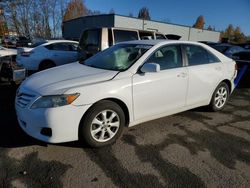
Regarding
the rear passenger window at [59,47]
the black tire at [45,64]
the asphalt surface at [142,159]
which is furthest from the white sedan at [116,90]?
the rear passenger window at [59,47]

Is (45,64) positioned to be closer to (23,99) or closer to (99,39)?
(99,39)

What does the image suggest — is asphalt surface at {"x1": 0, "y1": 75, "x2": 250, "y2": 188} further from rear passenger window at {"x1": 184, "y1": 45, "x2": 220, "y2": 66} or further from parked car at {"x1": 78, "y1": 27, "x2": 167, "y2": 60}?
parked car at {"x1": 78, "y1": 27, "x2": 167, "y2": 60}

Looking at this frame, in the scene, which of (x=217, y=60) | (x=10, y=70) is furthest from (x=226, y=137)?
(x=10, y=70)

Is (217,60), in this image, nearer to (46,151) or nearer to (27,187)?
(46,151)

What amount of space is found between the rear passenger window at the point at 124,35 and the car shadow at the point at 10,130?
353 cm

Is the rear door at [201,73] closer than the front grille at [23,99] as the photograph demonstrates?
No

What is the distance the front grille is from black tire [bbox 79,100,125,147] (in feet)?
2.45

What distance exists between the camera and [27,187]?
2369mm

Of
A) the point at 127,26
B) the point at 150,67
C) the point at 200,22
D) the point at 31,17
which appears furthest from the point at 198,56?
the point at 200,22

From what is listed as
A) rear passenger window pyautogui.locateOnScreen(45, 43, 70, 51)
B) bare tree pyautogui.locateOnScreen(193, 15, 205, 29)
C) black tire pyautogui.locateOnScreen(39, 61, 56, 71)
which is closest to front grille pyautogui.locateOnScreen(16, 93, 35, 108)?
black tire pyautogui.locateOnScreen(39, 61, 56, 71)

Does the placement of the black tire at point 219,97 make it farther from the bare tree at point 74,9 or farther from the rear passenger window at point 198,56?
the bare tree at point 74,9

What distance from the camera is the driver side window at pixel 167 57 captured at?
372cm

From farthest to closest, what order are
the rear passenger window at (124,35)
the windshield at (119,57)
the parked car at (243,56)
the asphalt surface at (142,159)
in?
1. the parked car at (243,56)
2. the rear passenger window at (124,35)
3. the windshield at (119,57)
4. the asphalt surface at (142,159)

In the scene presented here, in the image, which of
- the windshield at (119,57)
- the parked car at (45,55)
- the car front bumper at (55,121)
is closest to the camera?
Answer: the car front bumper at (55,121)
